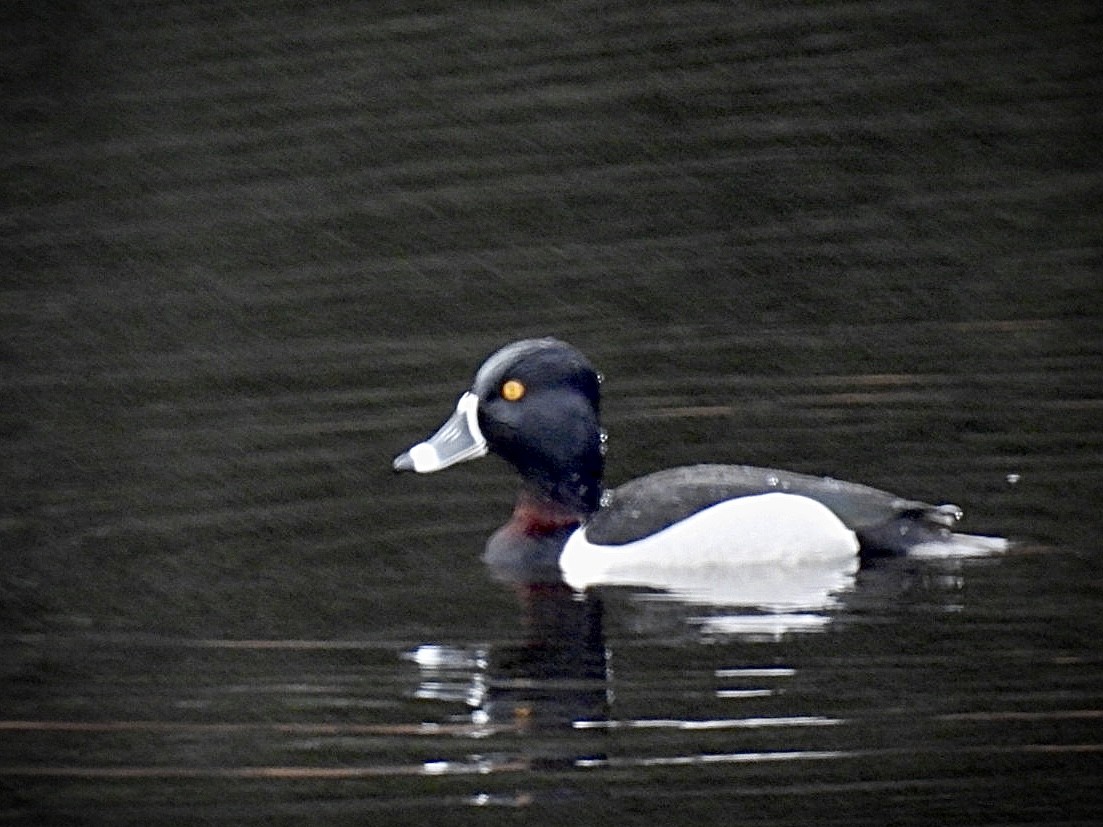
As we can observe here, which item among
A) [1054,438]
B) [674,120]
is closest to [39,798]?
[1054,438]

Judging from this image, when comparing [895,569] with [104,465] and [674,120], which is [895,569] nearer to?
[104,465]

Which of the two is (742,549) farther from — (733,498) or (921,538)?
(921,538)

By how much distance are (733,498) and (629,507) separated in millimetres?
451

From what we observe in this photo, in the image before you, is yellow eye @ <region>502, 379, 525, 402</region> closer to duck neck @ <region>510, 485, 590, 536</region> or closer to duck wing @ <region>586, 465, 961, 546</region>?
duck neck @ <region>510, 485, 590, 536</region>

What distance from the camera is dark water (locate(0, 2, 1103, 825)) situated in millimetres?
8914

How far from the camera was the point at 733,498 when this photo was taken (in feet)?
36.2

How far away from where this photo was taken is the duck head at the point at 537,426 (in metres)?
11.4

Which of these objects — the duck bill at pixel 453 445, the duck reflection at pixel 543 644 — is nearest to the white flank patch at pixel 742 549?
the duck reflection at pixel 543 644

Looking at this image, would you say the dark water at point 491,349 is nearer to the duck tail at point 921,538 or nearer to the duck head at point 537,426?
the duck tail at point 921,538

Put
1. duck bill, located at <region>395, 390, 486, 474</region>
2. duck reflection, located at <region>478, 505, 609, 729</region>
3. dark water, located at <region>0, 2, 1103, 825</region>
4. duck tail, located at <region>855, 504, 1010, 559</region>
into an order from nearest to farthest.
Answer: dark water, located at <region>0, 2, 1103, 825</region>, duck reflection, located at <region>478, 505, 609, 729</region>, duck tail, located at <region>855, 504, 1010, 559</region>, duck bill, located at <region>395, 390, 486, 474</region>

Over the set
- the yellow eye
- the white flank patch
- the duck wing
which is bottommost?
the white flank patch

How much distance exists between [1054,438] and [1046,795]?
13.3 ft

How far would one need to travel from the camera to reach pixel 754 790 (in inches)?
332

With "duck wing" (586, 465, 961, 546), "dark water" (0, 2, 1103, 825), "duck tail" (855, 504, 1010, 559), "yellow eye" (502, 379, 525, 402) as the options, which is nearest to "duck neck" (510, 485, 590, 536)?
"duck wing" (586, 465, 961, 546)
